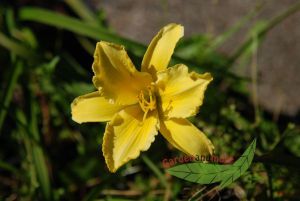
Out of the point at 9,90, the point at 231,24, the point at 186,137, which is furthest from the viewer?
the point at 231,24

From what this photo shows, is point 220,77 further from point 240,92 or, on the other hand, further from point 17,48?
point 17,48

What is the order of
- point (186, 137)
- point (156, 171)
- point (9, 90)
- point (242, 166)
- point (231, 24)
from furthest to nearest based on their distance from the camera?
point (231, 24)
point (9, 90)
point (156, 171)
point (186, 137)
point (242, 166)

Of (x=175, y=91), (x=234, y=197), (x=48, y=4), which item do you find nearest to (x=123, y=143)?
(x=175, y=91)

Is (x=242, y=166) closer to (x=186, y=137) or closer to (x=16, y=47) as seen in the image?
(x=186, y=137)

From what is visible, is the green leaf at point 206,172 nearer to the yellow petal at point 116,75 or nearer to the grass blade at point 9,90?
the yellow petal at point 116,75

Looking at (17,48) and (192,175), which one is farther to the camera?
(17,48)

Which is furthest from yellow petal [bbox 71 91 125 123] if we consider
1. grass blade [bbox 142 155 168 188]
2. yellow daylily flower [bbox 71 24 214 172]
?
grass blade [bbox 142 155 168 188]

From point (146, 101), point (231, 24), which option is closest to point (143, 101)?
point (146, 101)

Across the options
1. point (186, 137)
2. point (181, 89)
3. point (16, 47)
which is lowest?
point (186, 137)
